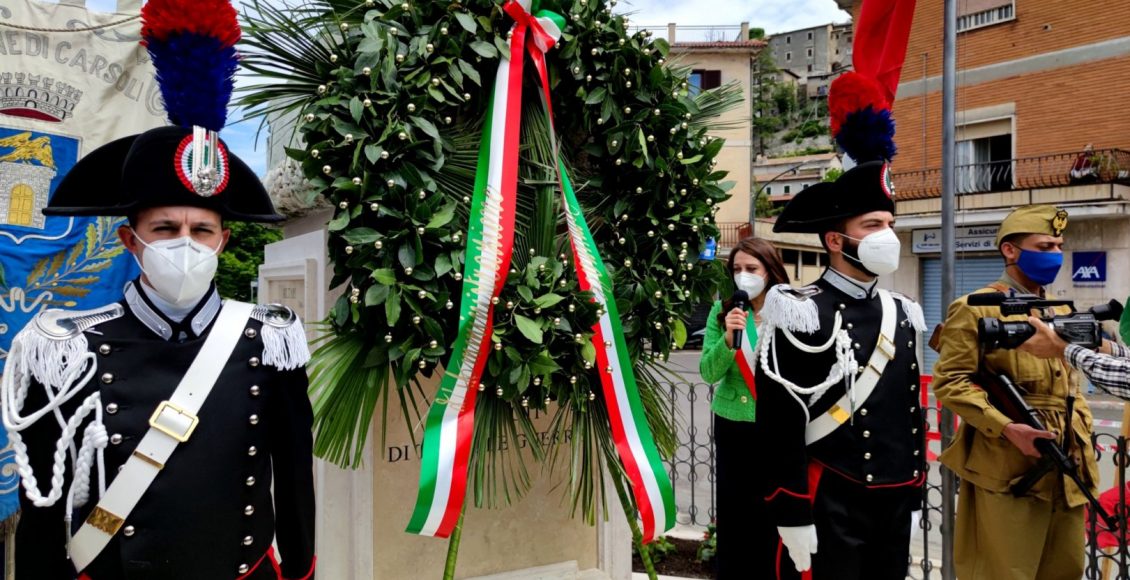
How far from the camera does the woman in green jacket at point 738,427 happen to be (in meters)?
3.45

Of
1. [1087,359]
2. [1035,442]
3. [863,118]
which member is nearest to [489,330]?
[863,118]

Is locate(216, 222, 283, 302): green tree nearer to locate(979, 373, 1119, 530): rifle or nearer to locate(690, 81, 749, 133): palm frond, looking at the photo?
locate(690, 81, 749, 133): palm frond

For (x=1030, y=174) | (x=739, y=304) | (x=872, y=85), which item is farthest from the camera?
(x=1030, y=174)

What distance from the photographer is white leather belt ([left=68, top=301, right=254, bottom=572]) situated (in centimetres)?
186

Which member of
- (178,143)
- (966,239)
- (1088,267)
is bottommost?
(178,143)

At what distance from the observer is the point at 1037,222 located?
3.35 m

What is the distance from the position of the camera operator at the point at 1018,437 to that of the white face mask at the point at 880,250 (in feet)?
2.23

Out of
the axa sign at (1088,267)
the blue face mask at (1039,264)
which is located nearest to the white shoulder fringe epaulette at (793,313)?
the blue face mask at (1039,264)

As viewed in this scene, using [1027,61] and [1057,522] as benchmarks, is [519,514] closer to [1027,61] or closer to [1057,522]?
[1057,522]

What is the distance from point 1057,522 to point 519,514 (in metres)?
2.34

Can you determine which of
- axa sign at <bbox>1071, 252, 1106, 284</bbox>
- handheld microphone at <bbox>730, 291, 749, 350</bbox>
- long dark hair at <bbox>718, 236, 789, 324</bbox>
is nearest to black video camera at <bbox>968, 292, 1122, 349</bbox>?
handheld microphone at <bbox>730, 291, 749, 350</bbox>

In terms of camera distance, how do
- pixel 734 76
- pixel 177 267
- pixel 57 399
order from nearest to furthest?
1. pixel 57 399
2. pixel 177 267
3. pixel 734 76

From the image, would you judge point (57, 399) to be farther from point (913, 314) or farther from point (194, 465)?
point (913, 314)

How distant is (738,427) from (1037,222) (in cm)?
159
